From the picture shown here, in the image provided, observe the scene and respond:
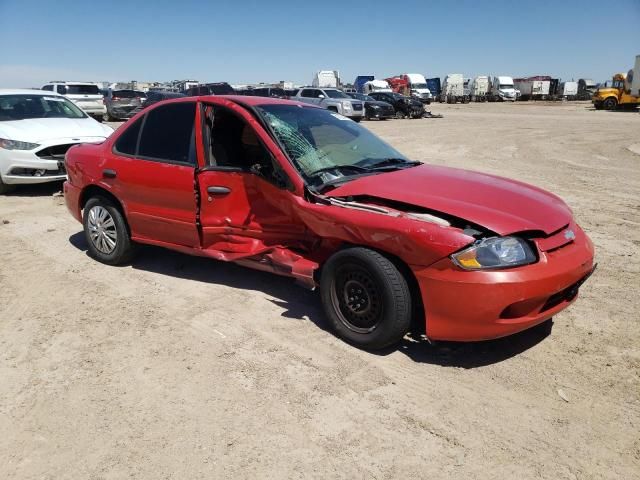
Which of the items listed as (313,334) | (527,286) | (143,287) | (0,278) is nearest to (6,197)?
(0,278)

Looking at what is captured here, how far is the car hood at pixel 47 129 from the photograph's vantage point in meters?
8.07

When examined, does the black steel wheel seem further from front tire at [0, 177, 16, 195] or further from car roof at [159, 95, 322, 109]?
front tire at [0, 177, 16, 195]

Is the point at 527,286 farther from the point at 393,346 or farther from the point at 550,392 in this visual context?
the point at 393,346

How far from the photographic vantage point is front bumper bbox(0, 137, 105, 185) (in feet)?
26.1

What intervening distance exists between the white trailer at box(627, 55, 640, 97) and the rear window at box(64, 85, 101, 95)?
34.0m

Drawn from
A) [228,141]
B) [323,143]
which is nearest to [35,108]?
[228,141]

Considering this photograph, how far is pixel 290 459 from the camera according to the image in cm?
241

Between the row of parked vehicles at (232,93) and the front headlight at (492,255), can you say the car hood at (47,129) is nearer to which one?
the front headlight at (492,255)

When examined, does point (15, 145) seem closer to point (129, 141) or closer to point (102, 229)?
point (102, 229)

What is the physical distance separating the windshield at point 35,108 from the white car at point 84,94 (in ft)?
48.6

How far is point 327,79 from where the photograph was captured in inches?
1777

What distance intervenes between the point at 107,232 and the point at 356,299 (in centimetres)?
292

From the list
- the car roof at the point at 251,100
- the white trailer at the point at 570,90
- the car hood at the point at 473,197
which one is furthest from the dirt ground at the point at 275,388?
the white trailer at the point at 570,90

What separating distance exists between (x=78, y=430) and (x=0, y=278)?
2.89 metres
